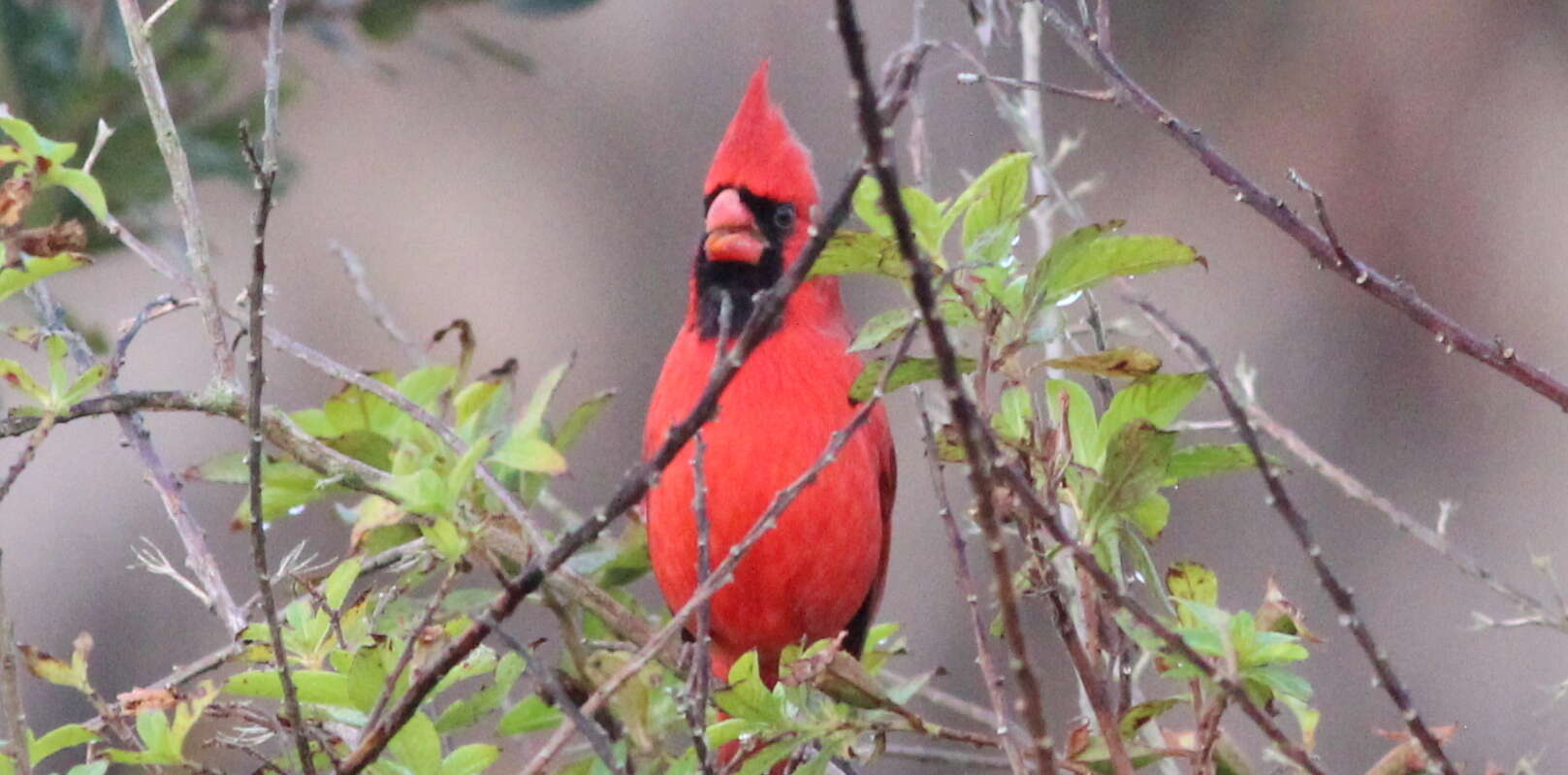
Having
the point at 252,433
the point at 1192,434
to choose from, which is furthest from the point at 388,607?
the point at 1192,434

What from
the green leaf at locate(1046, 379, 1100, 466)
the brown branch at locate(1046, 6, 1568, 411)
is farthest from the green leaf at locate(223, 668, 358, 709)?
the brown branch at locate(1046, 6, 1568, 411)

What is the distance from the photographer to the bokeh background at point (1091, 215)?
113 inches

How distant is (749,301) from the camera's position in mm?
1700

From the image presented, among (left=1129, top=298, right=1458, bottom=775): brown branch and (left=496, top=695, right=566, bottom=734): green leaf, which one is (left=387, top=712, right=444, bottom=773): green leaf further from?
(left=1129, top=298, right=1458, bottom=775): brown branch

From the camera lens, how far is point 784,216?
1718 mm

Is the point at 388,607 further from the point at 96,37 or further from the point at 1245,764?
the point at 96,37

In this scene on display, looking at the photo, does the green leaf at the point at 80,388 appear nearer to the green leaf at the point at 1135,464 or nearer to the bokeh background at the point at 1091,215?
the green leaf at the point at 1135,464

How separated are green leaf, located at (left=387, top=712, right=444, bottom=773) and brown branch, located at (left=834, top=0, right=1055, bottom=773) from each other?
0.36 meters

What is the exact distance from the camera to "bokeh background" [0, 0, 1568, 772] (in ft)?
9.43

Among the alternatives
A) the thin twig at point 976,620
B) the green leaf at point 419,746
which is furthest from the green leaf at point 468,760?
the thin twig at point 976,620

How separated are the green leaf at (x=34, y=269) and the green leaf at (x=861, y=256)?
0.40 metres

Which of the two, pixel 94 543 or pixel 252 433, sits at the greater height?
pixel 252 433

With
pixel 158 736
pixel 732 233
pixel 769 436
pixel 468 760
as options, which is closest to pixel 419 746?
pixel 468 760

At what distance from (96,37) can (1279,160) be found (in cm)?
198
